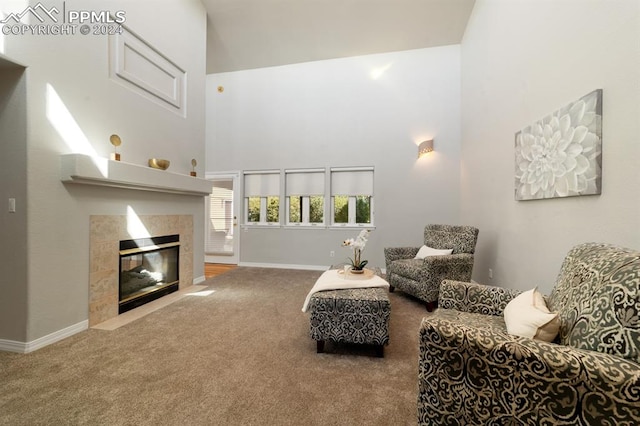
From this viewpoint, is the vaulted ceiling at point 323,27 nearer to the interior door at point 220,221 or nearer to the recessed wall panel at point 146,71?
the recessed wall panel at point 146,71

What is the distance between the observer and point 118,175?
2.63m

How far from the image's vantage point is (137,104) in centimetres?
314

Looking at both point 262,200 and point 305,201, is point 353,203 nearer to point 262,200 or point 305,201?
point 305,201

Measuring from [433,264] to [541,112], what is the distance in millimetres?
1805

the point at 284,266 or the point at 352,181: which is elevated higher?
the point at 352,181

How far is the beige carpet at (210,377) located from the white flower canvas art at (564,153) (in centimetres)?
171

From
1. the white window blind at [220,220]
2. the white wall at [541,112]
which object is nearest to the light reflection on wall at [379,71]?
the white wall at [541,112]

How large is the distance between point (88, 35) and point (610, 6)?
4186 millimetres

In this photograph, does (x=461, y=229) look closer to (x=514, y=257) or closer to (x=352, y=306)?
(x=514, y=257)

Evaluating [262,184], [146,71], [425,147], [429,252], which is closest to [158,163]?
[146,71]

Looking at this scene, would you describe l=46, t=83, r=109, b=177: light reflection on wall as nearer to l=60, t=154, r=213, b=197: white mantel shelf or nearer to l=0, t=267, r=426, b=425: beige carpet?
l=60, t=154, r=213, b=197: white mantel shelf

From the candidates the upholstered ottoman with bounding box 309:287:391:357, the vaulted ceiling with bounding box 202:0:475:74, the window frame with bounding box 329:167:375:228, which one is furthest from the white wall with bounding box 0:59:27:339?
the window frame with bounding box 329:167:375:228

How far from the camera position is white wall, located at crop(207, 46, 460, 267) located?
4.89m

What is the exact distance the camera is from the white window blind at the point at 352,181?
A: 5.20 m
